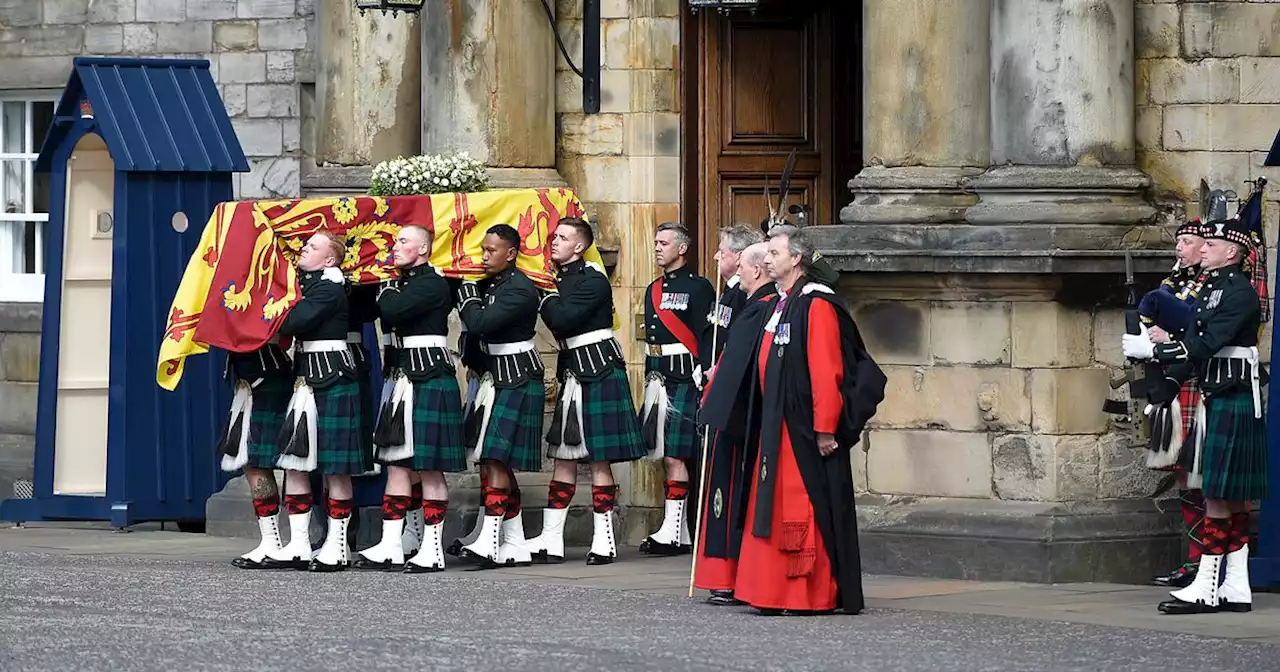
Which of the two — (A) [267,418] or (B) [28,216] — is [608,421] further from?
(B) [28,216]

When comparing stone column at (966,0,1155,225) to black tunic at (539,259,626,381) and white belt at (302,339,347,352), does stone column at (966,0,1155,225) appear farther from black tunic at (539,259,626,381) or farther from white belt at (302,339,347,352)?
white belt at (302,339,347,352)

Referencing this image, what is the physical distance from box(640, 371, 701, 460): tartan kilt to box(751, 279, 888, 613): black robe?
7.90 feet

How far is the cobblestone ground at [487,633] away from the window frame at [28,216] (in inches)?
218

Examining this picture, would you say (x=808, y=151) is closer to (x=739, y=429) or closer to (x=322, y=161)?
(x=322, y=161)

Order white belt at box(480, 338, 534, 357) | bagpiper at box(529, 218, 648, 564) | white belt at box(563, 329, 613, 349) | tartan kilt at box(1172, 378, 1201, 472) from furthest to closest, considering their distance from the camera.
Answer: white belt at box(563, 329, 613, 349)
bagpiper at box(529, 218, 648, 564)
white belt at box(480, 338, 534, 357)
tartan kilt at box(1172, 378, 1201, 472)

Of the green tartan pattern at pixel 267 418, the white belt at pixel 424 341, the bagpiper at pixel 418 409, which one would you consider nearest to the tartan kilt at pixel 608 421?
the bagpiper at pixel 418 409

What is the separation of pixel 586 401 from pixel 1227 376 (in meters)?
3.19

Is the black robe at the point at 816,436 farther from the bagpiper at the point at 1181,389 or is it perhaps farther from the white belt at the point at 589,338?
the white belt at the point at 589,338

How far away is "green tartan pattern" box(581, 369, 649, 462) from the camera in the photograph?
1257 cm

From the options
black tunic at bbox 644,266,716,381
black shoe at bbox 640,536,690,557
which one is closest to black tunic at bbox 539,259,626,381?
black tunic at bbox 644,266,716,381

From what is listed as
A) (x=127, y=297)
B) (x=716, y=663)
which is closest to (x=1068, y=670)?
(x=716, y=663)

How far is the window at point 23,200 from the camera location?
1692cm

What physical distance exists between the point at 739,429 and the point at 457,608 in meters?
1.29

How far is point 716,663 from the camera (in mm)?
8797
